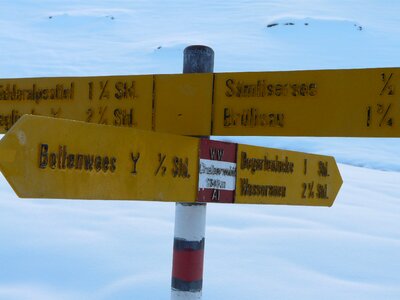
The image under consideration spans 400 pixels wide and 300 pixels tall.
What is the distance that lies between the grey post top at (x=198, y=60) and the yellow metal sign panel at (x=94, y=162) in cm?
38

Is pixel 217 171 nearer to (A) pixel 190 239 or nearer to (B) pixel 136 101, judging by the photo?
(A) pixel 190 239

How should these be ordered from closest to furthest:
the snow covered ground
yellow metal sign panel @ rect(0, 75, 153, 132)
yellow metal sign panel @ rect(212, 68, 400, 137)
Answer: yellow metal sign panel @ rect(212, 68, 400, 137), yellow metal sign panel @ rect(0, 75, 153, 132), the snow covered ground

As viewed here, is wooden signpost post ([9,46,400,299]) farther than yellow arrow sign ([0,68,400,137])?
No

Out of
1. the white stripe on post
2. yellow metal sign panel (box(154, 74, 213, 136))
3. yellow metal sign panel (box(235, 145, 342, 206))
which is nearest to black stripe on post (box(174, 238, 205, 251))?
the white stripe on post

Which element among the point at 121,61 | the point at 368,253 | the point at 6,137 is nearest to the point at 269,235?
the point at 368,253

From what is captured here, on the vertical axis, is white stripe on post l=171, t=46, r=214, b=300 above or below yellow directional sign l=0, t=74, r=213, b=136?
below

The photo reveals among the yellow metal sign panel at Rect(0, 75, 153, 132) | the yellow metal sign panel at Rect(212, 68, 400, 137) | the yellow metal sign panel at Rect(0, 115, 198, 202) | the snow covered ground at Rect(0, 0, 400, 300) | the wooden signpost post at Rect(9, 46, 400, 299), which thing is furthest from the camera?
the snow covered ground at Rect(0, 0, 400, 300)

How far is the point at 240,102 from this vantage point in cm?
221

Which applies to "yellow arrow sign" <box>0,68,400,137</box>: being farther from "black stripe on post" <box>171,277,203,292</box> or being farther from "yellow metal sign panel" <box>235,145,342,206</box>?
"black stripe on post" <box>171,277,203,292</box>

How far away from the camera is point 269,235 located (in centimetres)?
521

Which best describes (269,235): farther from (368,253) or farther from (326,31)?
(326,31)

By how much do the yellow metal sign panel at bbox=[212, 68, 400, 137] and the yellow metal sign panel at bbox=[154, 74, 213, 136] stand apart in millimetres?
40

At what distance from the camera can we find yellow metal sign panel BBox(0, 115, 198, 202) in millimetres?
1492

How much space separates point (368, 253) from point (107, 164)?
381 cm
